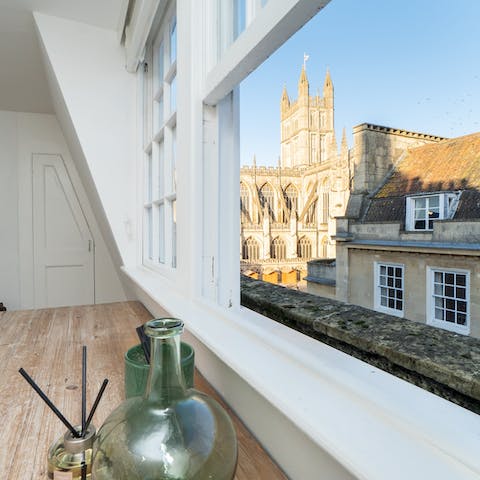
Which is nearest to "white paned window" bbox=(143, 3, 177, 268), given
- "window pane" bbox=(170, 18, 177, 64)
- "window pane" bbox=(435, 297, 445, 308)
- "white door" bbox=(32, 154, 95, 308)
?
"window pane" bbox=(170, 18, 177, 64)

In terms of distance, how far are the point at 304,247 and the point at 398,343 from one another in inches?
8.0

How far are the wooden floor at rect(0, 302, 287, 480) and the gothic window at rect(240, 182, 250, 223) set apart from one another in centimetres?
40

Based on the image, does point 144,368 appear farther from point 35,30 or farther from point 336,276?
point 35,30

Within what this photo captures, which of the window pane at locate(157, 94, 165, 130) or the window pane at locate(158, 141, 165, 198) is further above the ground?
the window pane at locate(157, 94, 165, 130)

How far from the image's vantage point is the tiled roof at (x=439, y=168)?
359 millimetres

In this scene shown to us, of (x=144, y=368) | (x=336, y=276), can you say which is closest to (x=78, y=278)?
(x=144, y=368)

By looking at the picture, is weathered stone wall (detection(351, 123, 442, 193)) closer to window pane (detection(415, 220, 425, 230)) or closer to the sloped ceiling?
window pane (detection(415, 220, 425, 230))

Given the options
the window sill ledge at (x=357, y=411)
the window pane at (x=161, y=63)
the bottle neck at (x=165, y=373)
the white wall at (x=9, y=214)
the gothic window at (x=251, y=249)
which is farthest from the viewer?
the white wall at (x=9, y=214)

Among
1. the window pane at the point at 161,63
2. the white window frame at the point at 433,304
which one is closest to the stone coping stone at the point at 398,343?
the white window frame at the point at 433,304

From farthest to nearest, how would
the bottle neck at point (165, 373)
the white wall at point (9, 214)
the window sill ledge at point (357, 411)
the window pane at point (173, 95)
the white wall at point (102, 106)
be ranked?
the white wall at point (9, 214)
the white wall at point (102, 106)
the window pane at point (173, 95)
the bottle neck at point (165, 373)
the window sill ledge at point (357, 411)

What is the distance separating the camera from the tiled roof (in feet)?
1.18

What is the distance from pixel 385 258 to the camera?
466 mm

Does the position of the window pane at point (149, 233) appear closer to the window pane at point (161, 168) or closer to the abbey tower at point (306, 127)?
the window pane at point (161, 168)

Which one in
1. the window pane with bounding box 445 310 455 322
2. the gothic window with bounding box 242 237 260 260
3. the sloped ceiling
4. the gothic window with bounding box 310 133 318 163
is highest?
the sloped ceiling
